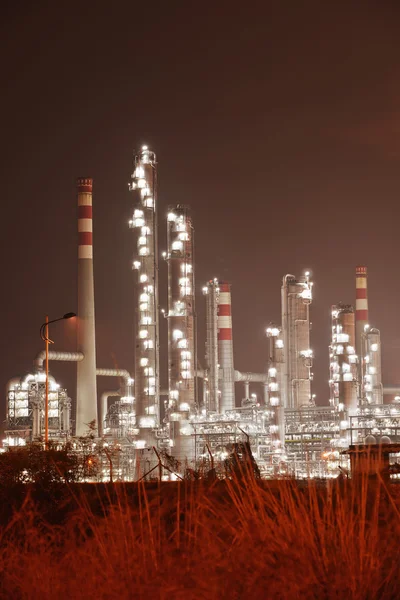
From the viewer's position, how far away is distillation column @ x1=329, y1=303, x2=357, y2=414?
53.8 meters

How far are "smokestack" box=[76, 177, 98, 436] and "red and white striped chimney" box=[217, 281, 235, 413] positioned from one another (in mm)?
9688

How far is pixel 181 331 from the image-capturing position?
51.6m

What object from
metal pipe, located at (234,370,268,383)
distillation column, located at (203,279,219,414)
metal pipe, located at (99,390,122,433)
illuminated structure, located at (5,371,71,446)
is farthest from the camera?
metal pipe, located at (234,370,268,383)

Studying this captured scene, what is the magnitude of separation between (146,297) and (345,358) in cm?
1163

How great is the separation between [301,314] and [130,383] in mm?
11188


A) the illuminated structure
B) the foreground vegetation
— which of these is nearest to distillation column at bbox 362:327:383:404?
the illuminated structure

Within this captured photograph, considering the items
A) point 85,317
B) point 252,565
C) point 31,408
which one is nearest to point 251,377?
point 85,317

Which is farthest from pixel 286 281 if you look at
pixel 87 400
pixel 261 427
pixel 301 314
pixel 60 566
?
pixel 60 566

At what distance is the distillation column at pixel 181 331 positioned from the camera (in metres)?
50.6

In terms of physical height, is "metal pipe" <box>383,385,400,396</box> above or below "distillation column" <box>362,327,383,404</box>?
below

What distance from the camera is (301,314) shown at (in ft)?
192

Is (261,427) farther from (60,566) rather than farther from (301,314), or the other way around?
(60,566)

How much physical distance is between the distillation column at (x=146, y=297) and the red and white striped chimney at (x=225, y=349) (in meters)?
10.9

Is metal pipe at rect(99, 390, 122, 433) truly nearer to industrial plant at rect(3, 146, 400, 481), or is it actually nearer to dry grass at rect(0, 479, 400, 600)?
industrial plant at rect(3, 146, 400, 481)
